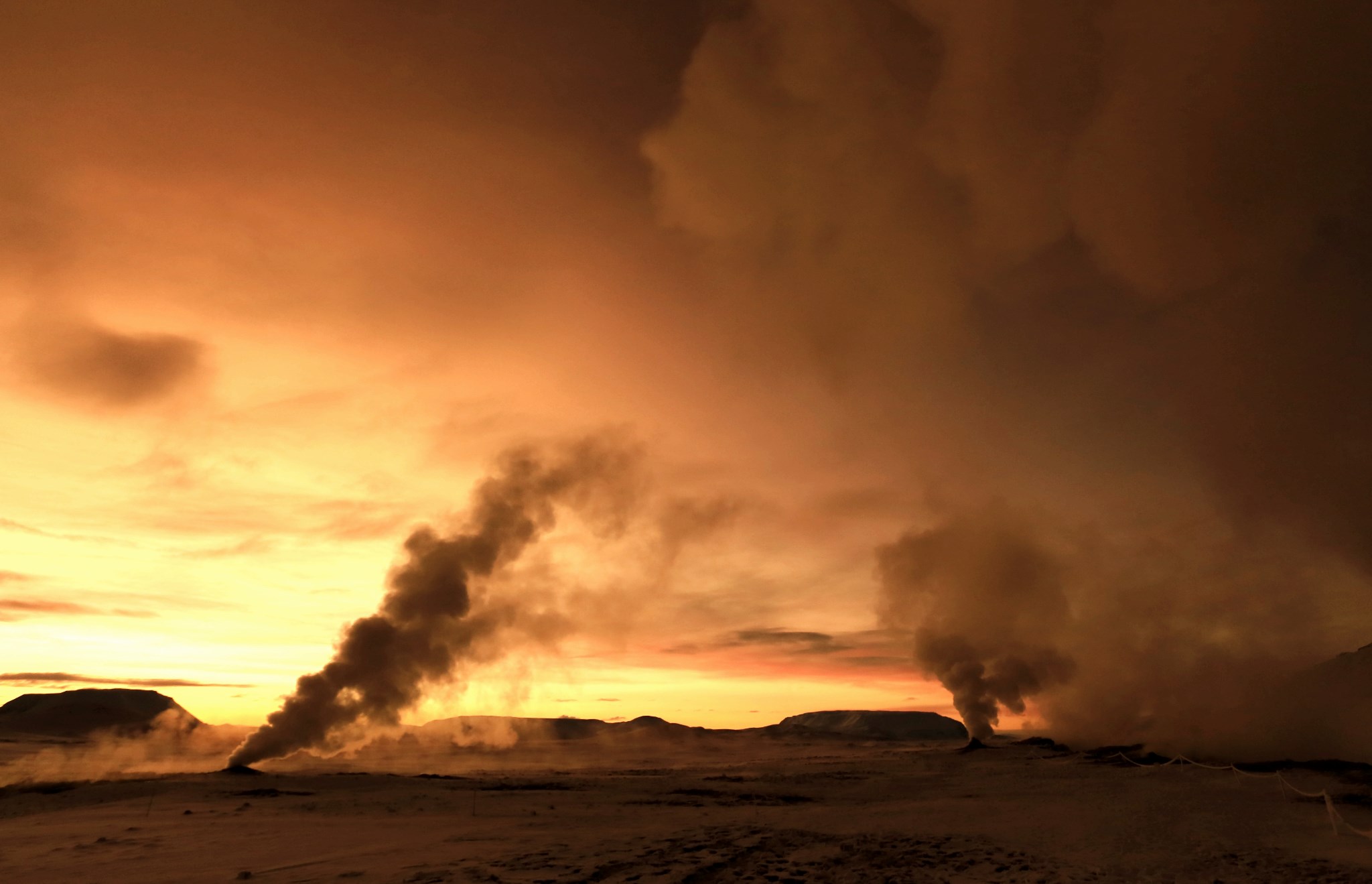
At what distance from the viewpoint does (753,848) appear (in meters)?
19.5

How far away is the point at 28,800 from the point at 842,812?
34481 millimetres

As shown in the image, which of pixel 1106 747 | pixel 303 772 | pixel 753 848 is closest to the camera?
pixel 753 848

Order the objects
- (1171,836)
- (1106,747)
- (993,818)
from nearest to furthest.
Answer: (1171,836) → (993,818) → (1106,747)

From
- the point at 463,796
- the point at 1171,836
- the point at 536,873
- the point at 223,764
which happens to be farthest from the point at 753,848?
the point at 223,764

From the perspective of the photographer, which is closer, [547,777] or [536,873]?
[536,873]

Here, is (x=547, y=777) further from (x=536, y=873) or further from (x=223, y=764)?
(x=536, y=873)

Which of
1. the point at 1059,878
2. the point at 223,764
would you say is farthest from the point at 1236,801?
the point at 223,764

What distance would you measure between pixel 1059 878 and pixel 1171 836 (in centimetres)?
842

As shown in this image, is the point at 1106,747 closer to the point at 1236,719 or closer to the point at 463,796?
the point at 1236,719

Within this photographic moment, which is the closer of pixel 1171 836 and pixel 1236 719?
pixel 1171 836

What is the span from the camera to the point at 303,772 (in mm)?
41531

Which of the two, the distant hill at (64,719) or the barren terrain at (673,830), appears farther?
the distant hill at (64,719)

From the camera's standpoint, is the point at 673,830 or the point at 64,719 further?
the point at 64,719

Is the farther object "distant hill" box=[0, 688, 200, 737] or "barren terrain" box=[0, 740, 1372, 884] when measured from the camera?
"distant hill" box=[0, 688, 200, 737]
